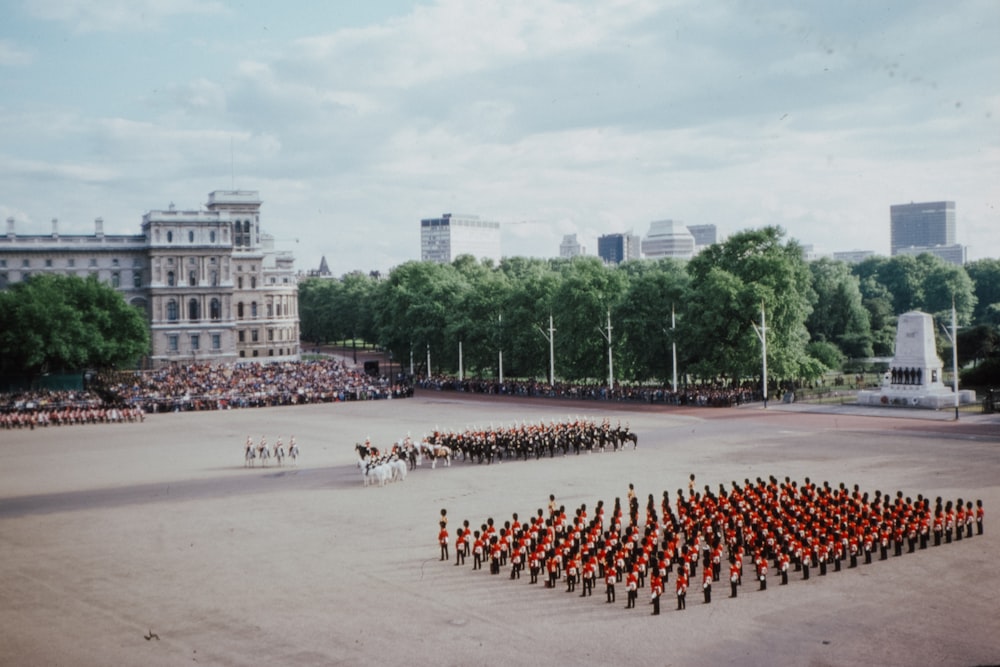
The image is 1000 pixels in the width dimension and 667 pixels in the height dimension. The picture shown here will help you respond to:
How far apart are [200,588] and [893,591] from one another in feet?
47.0

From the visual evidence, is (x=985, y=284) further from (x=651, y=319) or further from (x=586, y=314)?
(x=586, y=314)

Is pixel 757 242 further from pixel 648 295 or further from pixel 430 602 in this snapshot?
pixel 430 602

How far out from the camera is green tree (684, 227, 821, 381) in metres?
58.3

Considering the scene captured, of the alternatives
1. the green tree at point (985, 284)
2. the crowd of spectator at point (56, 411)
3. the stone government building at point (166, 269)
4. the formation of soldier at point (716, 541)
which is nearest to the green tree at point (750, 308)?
the formation of soldier at point (716, 541)

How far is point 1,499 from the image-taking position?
104ft

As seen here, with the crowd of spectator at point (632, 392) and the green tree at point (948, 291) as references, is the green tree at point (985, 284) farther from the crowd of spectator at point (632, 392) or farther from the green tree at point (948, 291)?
the crowd of spectator at point (632, 392)

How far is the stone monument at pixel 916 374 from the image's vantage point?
170 feet

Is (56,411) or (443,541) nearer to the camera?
(443,541)

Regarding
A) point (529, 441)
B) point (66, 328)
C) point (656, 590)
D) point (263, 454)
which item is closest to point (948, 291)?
point (529, 441)

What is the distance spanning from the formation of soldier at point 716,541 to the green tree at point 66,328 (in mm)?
58291

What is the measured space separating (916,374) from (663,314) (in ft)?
58.0

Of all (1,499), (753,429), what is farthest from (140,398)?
(753,429)

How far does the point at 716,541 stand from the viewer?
20.0 meters

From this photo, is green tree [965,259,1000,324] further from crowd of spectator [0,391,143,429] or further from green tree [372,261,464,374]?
crowd of spectator [0,391,143,429]
